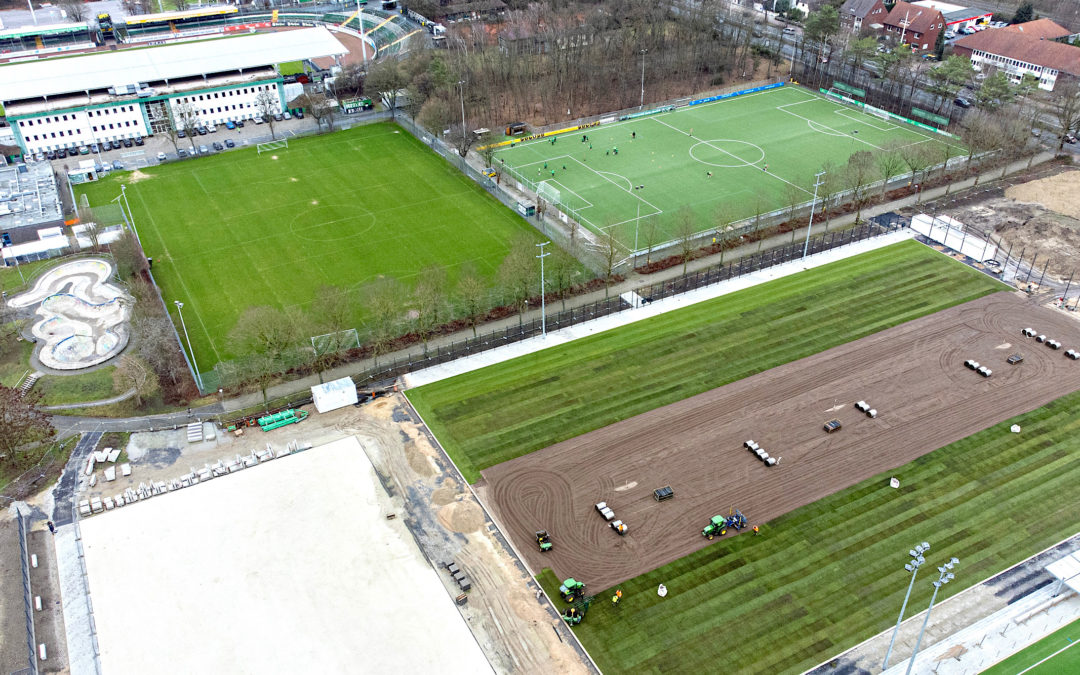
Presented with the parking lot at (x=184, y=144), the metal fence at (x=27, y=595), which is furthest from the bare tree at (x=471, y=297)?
the parking lot at (x=184, y=144)

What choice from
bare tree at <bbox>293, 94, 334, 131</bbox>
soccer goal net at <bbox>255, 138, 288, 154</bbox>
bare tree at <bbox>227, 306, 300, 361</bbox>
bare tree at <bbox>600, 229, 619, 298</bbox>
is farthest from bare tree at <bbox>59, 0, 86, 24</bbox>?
bare tree at <bbox>600, 229, 619, 298</bbox>

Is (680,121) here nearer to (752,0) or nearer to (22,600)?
(752,0)

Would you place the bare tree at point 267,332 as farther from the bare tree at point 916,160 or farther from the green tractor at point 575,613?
the bare tree at point 916,160

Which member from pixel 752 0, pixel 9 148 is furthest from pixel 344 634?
pixel 752 0

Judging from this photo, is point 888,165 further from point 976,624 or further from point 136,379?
point 136,379

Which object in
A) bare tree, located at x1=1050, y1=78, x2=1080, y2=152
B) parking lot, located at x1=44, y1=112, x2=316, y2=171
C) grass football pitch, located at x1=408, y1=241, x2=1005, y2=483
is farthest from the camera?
parking lot, located at x1=44, y1=112, x2=316, y2=171

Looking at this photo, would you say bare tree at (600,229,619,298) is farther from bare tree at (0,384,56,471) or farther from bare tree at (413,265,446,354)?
bare tree at (0,384,56,471)

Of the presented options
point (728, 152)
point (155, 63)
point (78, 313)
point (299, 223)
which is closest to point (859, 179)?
point (728, 152)
